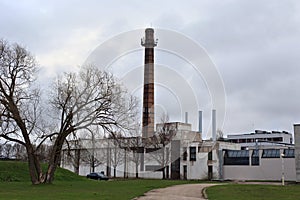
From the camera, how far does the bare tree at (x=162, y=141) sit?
3099 inches

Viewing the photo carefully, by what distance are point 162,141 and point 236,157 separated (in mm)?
16086

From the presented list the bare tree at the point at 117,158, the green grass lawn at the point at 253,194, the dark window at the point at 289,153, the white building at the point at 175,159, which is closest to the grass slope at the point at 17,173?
the bare tree at the point at 117,158

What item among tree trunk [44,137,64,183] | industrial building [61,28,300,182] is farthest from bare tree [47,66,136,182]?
industrial building [61,28,300,182]

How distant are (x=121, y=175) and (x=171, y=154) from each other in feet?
42.8

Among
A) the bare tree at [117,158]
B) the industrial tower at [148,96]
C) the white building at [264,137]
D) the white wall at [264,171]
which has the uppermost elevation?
the industrial tower at [148,96]

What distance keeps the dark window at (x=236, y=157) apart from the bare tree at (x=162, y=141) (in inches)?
483

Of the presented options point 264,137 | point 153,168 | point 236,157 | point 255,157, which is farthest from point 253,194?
point 264,137

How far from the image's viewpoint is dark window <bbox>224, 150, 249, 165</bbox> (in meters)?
81.7

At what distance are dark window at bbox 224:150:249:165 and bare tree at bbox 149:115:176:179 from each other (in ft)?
40.3

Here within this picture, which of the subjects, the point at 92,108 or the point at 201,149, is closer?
the point at 92,108

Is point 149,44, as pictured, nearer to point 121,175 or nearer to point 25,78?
point 121,175

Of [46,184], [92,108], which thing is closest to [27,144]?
[46,184]

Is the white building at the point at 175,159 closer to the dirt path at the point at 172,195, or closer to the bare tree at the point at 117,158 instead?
the bare tree at the point at 117,158

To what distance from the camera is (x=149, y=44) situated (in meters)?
82.1
